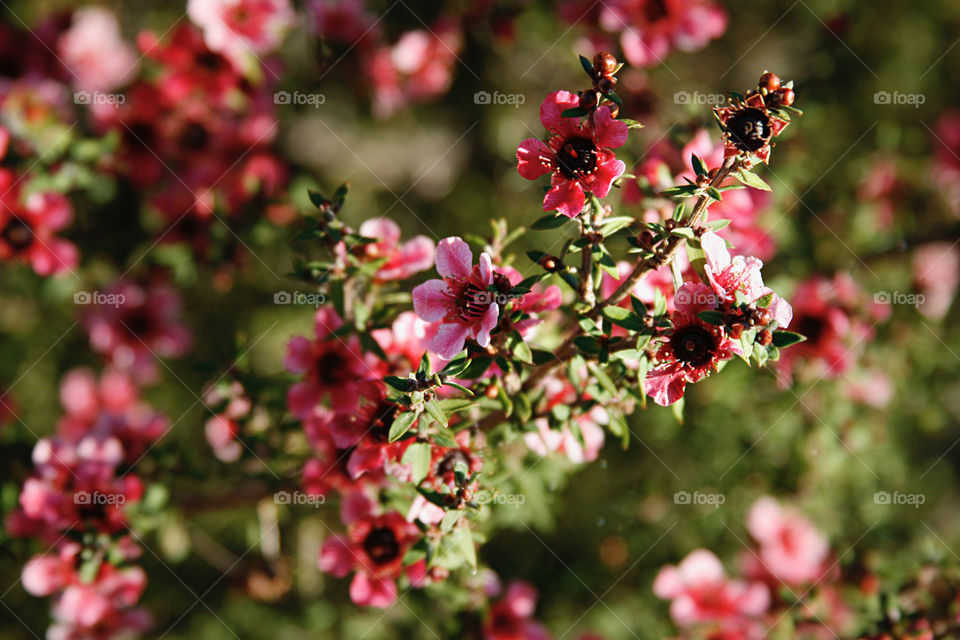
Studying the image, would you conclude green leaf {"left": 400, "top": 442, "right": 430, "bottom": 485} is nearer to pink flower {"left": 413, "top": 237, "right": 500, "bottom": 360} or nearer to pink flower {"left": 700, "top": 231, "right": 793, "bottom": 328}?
pink flower {"left": 413, "top": 237, "right": 500, "bottom": 360}

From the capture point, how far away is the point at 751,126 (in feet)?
3.22

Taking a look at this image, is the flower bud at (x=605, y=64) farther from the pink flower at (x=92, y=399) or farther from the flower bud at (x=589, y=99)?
the pink flower at (x=92, y=399)

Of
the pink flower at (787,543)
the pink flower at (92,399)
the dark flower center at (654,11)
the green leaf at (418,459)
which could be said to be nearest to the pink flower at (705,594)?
the pink flower at (787,543)

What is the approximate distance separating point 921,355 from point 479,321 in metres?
2.07

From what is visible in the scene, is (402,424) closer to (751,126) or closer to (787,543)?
(751,126)

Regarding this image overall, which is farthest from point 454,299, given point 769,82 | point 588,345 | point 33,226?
point 33,226

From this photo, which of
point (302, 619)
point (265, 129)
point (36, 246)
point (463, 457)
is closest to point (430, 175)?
point (265, 129)

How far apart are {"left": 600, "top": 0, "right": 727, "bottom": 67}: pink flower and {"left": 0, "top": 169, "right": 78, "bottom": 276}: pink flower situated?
6.00ft

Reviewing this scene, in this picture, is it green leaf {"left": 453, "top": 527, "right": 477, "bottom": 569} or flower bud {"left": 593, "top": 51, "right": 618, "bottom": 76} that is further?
green leaf {"left": 453, "top": 527, "right": 477, "bottom": 569}

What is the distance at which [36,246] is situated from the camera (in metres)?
1.97

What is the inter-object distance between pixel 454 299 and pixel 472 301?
0.13 feet

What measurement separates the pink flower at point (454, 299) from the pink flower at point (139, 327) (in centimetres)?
172

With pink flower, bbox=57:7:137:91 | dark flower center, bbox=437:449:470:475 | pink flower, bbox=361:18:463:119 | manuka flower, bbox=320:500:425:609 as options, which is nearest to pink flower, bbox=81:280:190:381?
pink flower, bbox=57:7:137:91

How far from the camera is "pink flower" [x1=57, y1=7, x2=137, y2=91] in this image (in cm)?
242
